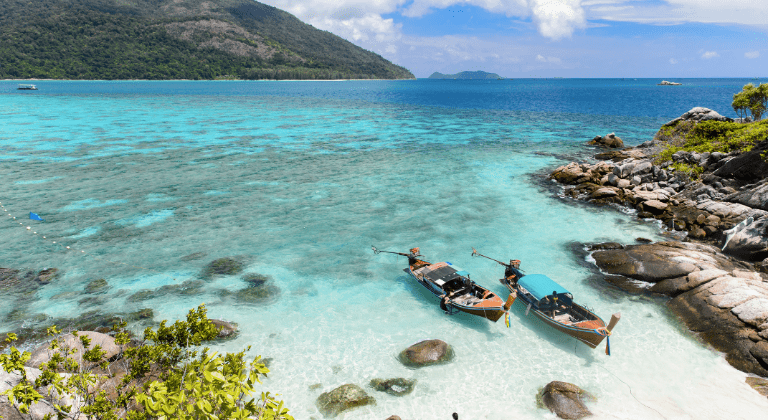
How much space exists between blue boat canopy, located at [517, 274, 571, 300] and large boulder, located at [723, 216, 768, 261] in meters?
14.6

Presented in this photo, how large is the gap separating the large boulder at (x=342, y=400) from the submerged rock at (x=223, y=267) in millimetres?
12771

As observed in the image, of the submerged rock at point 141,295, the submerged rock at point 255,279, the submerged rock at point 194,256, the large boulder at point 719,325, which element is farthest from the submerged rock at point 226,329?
the large boulder at point 719,325

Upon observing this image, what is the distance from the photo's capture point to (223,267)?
87.3 feet

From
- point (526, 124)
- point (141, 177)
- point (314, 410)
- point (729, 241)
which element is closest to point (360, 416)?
point (314, 410)

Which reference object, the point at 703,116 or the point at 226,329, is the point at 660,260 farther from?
the point at 703,116

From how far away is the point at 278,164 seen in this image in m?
53.1

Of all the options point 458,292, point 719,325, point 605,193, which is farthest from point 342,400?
point 605,193

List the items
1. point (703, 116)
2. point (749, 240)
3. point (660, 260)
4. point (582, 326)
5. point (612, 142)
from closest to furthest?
point (582, 326), point (660, 260), point (749, 240), point (703, 116), point (612, 142)

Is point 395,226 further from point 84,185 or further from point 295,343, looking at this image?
point 84,185

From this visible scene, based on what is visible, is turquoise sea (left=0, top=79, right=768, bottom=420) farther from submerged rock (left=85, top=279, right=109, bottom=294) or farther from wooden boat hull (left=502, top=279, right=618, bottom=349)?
wooden boat hull (left=502, top=279, right=618, bottom=349)

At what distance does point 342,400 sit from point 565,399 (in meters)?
9.40

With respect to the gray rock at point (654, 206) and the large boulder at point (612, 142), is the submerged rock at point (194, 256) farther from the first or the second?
the large boulder at point (612, 142)

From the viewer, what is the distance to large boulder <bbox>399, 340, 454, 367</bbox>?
725 inches

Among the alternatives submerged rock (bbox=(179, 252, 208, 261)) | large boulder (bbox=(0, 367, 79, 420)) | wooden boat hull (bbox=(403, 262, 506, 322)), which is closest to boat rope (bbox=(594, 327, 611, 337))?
wooden boat hull (bbox=(403, 262, 506, 322))
